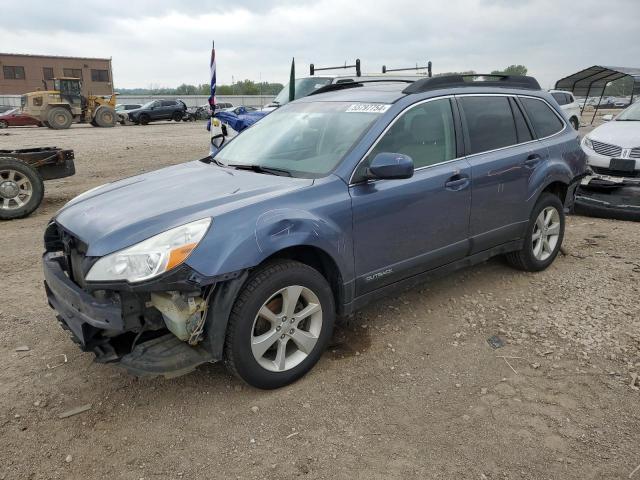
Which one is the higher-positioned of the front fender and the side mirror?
the side mirror

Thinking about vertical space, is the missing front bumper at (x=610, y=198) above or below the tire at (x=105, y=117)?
below

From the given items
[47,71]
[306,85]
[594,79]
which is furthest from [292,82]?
[47,71]

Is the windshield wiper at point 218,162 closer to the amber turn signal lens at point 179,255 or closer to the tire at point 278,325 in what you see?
the tire at point 278,325

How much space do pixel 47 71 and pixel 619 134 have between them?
64286 mm

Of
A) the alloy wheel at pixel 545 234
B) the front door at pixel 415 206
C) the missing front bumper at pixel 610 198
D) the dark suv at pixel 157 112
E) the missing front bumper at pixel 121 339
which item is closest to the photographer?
the missing front bumper at pixel 121 339

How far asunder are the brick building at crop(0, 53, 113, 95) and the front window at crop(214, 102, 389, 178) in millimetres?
60213

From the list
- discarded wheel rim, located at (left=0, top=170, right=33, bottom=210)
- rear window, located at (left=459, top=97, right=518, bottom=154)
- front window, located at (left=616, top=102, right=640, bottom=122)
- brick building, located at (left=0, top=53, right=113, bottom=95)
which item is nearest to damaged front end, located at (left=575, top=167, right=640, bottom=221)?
front window, located at (left=616, top=102, right=640, bottom=122)

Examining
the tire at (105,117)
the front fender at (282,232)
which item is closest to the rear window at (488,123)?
the front fender at (282,232)

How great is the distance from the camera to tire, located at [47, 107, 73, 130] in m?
26.0

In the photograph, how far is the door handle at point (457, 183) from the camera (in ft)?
12.3

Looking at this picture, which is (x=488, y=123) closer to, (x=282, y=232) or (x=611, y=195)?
(x=282, y=232)

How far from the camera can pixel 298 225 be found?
2.92m

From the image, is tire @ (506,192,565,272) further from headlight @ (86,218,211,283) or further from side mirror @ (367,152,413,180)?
headlight @ (86,218,211,283)

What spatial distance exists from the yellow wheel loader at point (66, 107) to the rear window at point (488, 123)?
2688 cm
